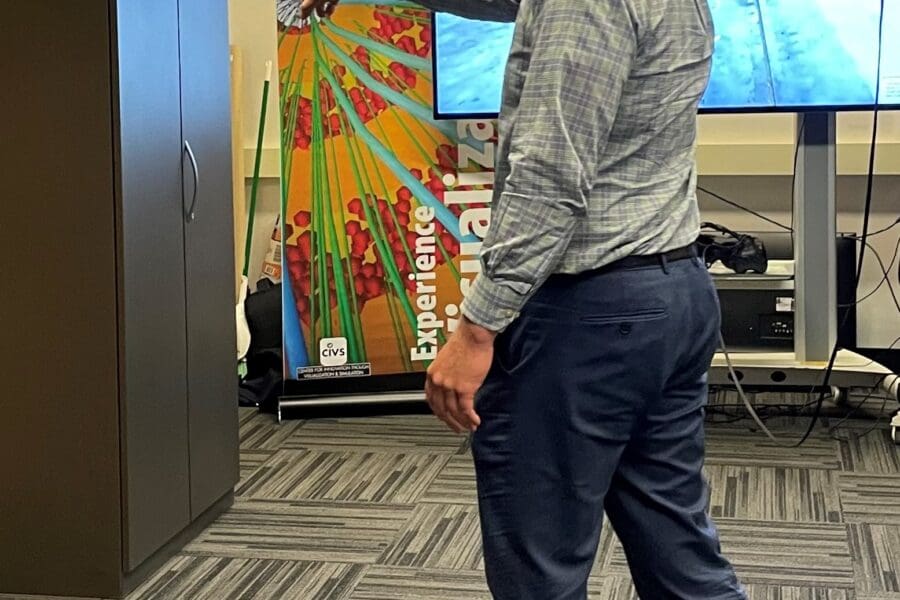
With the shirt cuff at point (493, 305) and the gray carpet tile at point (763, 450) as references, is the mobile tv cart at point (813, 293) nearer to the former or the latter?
the gray carpet tile at point (763, 450)

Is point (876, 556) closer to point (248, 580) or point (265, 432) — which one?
point (248, 580)

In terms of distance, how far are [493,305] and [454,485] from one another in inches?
77.3

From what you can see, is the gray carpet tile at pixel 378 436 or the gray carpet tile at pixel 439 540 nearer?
the gray carpet tile at pixel 439 540

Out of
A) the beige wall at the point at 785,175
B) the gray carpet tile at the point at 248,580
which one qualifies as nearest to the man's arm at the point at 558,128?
the gray carpet tile at the point at 248,580

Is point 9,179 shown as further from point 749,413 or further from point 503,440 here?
point 749,413

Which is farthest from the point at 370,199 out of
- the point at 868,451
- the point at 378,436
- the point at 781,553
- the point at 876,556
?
the point at 876,556

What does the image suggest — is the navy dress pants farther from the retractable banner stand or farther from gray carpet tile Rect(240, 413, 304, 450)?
the retractable banner stand

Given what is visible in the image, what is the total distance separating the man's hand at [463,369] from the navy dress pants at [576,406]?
2.0 inches

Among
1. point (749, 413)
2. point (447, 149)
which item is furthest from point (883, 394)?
point (447, 149)

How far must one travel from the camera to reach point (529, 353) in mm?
1372

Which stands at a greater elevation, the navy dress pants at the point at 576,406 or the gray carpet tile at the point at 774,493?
the navy dress pants at the point at 576,406

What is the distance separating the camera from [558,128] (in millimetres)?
1274

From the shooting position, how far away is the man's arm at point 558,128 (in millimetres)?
1269

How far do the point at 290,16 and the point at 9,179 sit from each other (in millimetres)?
1692
